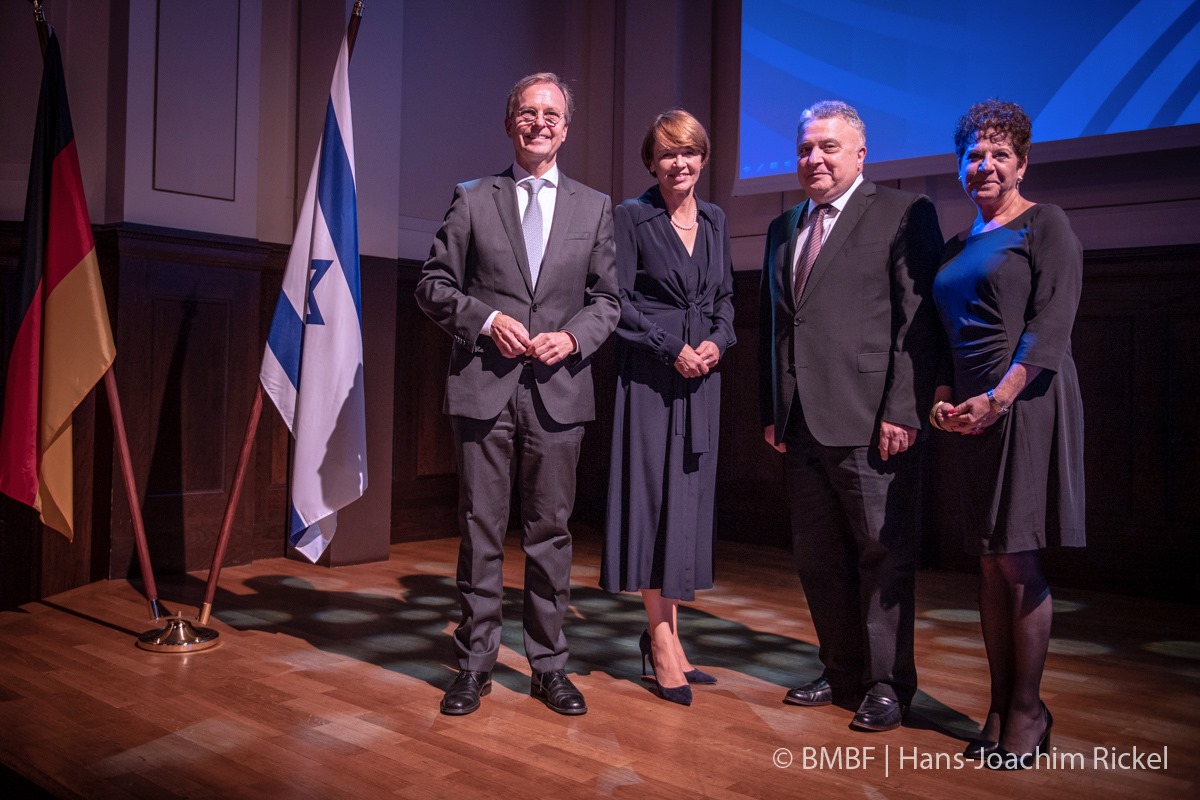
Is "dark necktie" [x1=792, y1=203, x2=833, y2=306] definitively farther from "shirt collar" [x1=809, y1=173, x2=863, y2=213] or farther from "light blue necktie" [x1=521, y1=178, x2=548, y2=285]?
"light blue necktie" [x1=521, y1=178, x2=548, y2=285]

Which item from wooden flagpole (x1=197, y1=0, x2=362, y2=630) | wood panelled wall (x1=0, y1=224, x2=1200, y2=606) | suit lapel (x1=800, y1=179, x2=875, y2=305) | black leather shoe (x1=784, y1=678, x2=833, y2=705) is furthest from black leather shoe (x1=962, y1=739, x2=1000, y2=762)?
wood panelled wall (x1=0, y1=224, x2=1200, y2=606)

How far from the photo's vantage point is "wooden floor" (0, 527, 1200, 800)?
1.99m

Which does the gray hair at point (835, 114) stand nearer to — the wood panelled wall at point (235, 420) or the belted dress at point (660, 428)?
the belted dress at point (660, 428)

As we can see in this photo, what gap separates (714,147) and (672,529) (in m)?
3.33

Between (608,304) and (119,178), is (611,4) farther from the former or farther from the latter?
(608,304)

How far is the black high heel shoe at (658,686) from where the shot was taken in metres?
2.52

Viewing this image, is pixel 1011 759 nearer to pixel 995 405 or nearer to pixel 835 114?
pixel 995 405

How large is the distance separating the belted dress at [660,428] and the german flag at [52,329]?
154 cm

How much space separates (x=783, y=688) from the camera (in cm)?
267

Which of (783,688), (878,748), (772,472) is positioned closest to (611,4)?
(772,472)

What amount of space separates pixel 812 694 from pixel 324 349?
5.42 feet

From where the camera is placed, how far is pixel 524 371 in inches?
96.9

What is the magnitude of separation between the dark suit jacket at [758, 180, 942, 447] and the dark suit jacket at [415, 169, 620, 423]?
1.62 ft

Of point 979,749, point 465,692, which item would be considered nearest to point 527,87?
point 465,692
